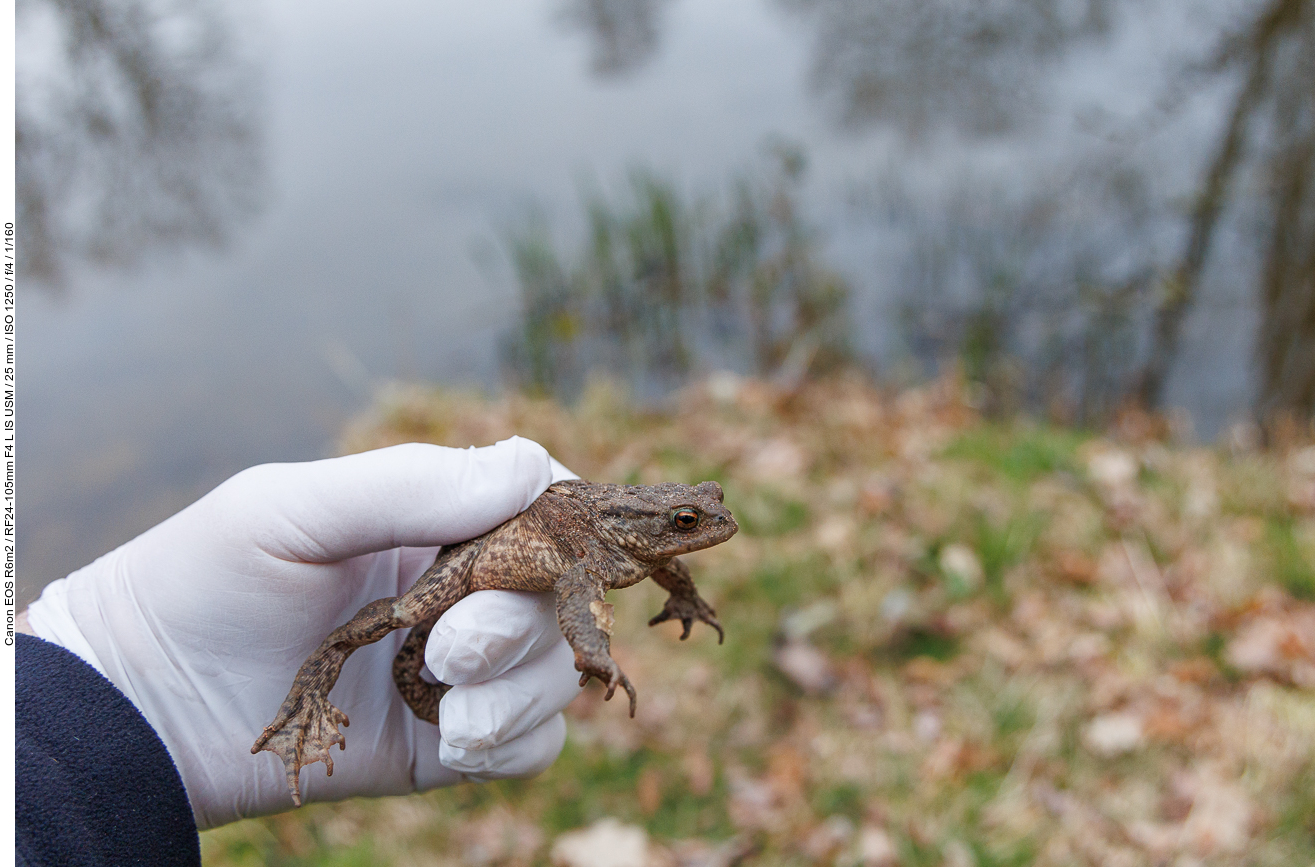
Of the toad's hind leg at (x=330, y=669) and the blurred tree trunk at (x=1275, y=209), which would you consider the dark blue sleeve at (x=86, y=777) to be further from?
the blurred tree trunk at (x=1275, y=209)

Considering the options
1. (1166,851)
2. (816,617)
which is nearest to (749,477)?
(816,617)

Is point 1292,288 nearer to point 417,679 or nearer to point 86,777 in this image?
point 417,679

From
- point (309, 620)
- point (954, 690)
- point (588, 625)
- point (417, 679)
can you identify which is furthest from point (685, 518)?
point (954, 690)

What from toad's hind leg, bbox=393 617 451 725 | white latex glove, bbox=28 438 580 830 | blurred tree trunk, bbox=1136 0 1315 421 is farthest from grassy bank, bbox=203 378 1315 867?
blurred tree trunk, bbox=1136 0 1315 421

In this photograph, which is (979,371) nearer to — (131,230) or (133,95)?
(131,230)

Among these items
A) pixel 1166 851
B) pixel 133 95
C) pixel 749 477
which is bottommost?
pixel 1166 851

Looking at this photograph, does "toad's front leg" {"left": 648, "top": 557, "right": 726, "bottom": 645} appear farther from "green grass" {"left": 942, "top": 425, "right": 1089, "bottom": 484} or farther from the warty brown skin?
"green grass" {"left": 942, "top": 425, "right": 1089, "bottom": 484}

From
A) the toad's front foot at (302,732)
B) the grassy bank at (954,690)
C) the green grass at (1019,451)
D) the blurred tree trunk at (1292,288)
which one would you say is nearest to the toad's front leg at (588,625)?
the toad's front foot at (302,732)
